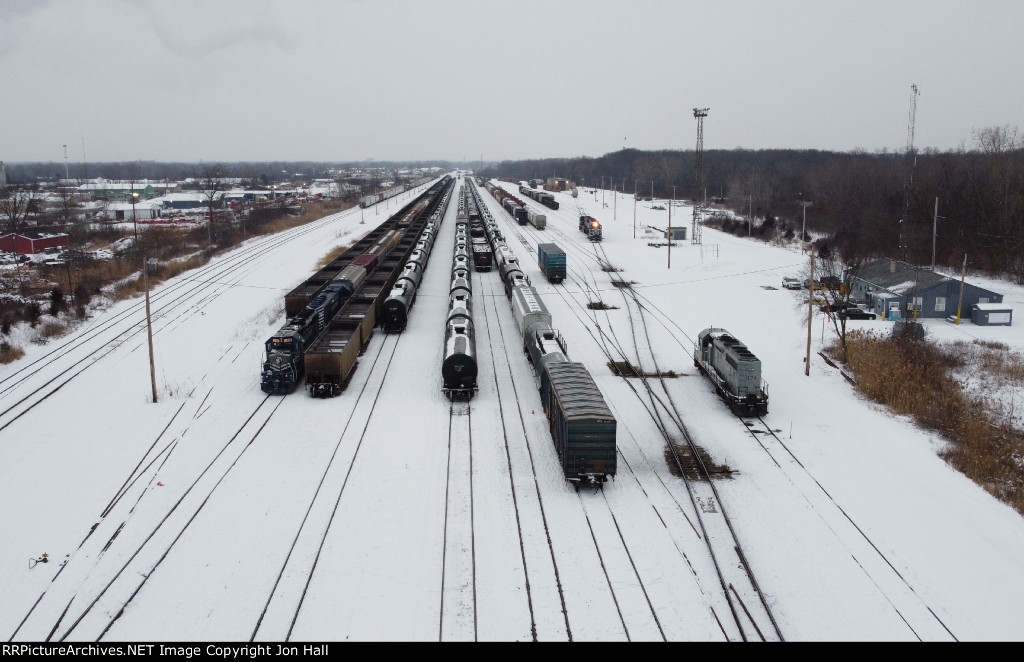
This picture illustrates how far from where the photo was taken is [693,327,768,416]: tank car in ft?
89.7

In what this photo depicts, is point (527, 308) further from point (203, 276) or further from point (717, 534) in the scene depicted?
point (203, 276)

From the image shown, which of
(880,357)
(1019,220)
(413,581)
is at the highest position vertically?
(1019,220)

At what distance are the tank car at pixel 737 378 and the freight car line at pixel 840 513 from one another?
30.0 inches

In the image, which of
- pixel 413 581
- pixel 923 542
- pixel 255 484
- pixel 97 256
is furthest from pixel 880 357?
pixel 97 256

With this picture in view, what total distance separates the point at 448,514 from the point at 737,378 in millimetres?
13523

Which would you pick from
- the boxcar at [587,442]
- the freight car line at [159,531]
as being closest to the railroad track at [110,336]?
the freight car line at [159,531]

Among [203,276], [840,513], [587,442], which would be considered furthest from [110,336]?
[840,513]

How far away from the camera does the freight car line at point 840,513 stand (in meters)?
15.4

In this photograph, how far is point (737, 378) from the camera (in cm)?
2745

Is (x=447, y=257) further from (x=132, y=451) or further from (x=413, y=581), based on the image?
(x=413, y=581)

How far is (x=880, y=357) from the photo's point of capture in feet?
106

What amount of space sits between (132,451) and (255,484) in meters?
5.90

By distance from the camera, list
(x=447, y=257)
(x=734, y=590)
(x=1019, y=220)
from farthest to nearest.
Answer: (x=447, y=257) < (x=1019, y=220) < (x=734, y=590)

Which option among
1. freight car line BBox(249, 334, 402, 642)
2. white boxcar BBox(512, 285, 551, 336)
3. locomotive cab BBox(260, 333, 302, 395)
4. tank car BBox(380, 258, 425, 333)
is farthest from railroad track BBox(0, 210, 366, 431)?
white boxcar BBox(512, 285, 551, 336)
